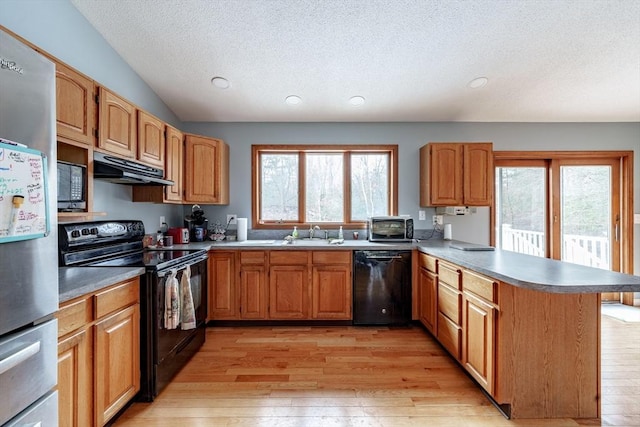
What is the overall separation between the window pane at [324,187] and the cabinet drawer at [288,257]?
0.78 meters

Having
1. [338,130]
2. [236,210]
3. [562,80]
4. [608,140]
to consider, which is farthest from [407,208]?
[608,140]

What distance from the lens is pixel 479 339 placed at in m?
1.89

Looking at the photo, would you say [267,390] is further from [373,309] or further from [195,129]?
[195,129]

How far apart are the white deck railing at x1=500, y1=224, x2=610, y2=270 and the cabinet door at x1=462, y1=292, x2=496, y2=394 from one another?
2.13m

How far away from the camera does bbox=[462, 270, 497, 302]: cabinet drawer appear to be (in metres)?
1.76

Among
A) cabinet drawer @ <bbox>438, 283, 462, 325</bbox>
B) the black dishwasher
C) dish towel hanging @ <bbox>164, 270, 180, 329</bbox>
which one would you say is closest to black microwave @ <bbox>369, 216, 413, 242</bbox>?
the black dishwasher

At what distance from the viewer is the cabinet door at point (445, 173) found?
129 inches

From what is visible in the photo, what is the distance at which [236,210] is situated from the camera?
365cm

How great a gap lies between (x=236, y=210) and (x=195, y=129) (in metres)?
1.17

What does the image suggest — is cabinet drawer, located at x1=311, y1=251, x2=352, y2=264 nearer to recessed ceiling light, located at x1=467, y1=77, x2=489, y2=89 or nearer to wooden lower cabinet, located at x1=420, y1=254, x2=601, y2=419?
wooden lower cabinet, located at x1=420, y1=254, x2=601, y2=419

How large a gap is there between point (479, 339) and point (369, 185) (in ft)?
7.32

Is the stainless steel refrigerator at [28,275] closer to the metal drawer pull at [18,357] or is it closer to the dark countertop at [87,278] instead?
the metal drawer pull at [18,357]

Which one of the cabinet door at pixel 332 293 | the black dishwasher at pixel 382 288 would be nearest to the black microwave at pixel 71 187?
the cabinet door at pixel 332 293

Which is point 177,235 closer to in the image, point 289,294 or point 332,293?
point 289,294
